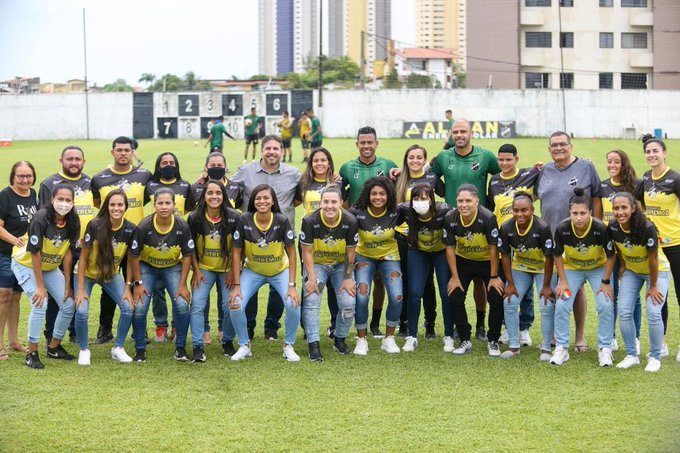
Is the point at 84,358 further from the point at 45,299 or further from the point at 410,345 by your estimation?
the point at 410,345

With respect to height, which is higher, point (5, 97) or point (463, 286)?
point (5, 97)

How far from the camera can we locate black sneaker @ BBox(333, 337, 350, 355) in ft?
27.6

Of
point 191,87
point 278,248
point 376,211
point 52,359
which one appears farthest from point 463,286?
point 191,87

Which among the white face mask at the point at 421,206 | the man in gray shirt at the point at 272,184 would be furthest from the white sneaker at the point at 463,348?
the man in gray shirt at the point at 272,184

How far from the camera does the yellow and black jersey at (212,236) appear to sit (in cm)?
819

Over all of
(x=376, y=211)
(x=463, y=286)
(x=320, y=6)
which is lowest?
(x=463, y=286)

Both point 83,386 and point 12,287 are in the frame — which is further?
point 12,287

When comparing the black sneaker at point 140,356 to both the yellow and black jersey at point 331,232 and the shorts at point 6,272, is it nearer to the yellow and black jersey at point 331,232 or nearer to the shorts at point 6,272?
the shorts at point 6,272

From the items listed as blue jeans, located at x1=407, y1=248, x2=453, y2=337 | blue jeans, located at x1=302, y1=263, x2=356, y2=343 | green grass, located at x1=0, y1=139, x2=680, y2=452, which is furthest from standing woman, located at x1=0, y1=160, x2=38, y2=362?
blue jeans, located at x1=407, y1=248, x2=453, y2=337

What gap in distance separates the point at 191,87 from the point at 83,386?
3892 centimetres

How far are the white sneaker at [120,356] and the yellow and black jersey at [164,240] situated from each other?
2.62 ft

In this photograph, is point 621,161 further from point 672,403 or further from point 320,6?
point 320,6

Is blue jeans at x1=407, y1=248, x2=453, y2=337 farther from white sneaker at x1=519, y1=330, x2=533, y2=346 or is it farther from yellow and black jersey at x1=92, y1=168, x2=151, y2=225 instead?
yellow and black jersey at x1=92, y1=168, x2=151, y2=225

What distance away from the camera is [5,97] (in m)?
43.5
